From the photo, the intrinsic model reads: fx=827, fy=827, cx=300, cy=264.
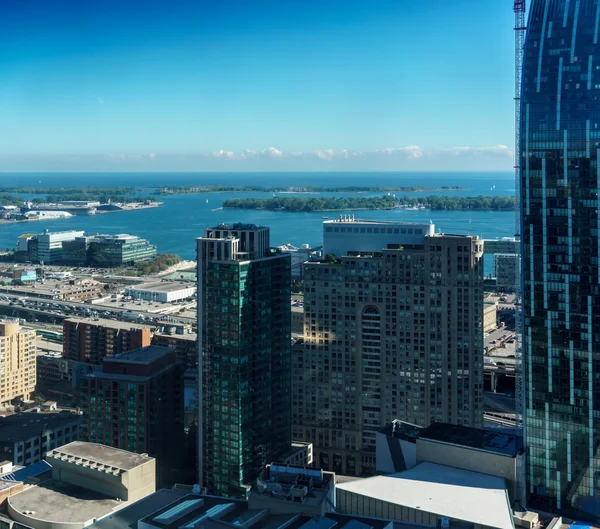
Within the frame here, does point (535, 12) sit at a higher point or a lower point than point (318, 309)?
higher

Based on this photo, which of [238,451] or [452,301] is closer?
[238,451]

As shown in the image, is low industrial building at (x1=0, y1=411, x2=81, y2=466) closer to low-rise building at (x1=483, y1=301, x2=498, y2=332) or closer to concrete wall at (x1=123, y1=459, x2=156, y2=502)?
concrete wall at (x1=123, y1=459, x2=156, y2=502)

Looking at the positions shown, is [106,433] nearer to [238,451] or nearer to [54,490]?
[238,451]

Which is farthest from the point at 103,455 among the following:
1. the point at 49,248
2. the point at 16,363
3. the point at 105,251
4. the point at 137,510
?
the point at 49,248

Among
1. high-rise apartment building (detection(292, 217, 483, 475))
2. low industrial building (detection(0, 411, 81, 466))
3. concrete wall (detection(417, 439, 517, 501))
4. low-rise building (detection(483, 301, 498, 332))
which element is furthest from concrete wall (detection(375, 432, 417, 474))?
low-rise building (detection(483, 301, 498, 332))

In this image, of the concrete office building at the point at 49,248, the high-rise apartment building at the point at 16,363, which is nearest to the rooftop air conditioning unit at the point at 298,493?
A: the high-rise apartment building at the point at 16,363

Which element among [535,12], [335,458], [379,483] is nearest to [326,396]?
[335,458]
